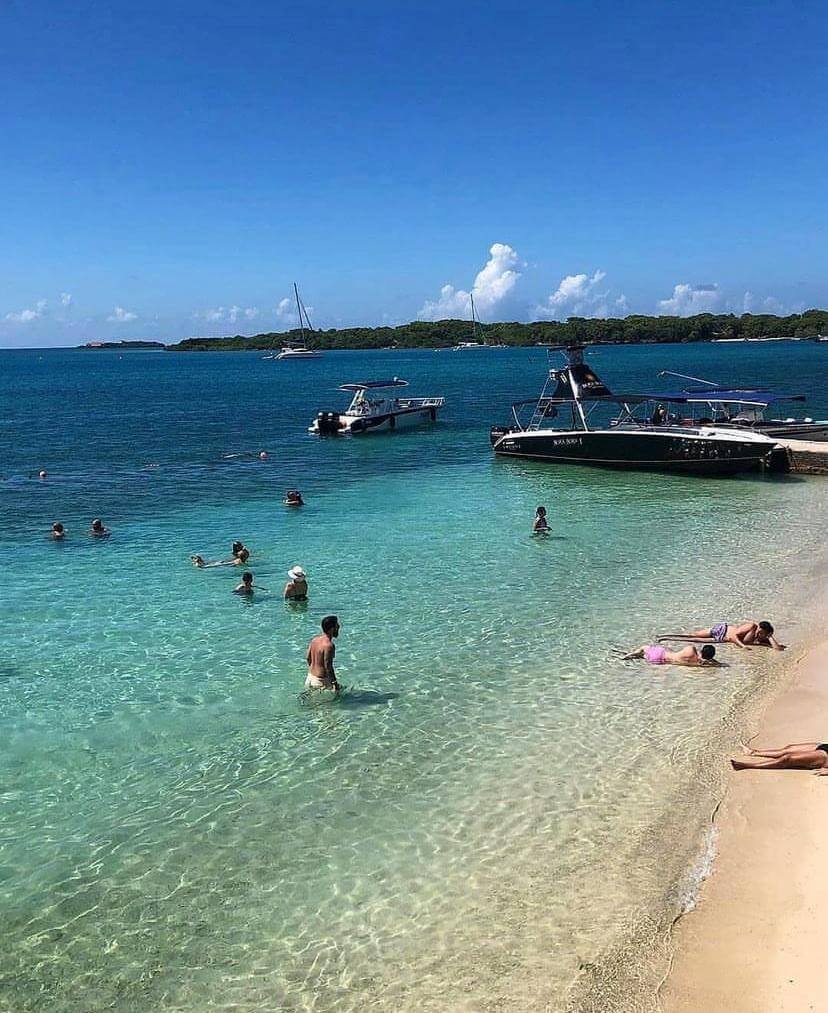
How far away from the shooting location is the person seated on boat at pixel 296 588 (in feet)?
64.4

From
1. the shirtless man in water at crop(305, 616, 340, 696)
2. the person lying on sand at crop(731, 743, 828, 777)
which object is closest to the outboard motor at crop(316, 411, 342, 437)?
the shirtless man in water at crop(305, 616, 340, 696)

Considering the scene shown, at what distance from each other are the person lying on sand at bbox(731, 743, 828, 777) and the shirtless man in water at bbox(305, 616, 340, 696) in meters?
6.71

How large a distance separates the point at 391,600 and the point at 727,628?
7771mm

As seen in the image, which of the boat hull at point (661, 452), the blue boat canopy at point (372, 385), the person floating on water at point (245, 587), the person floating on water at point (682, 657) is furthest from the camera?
the blue boat canopy at point (372, 385)

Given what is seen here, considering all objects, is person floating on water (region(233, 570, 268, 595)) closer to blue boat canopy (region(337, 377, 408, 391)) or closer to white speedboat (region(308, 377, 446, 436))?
white speedboat (region(308, 377, 446, 436))

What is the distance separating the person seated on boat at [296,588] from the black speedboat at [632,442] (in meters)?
22.7

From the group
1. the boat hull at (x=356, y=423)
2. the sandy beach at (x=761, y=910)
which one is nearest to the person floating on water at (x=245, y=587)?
the sandy beach at (x=761, y=910)

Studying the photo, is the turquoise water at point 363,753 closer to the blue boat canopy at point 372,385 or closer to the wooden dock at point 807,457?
the wooden dock at point 807,457

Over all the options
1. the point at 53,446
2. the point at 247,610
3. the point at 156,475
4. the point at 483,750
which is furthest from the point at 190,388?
the point at 483,750

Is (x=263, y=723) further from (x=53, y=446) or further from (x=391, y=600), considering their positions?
(x=53, y=446)

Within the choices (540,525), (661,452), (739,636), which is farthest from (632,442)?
(739,636)

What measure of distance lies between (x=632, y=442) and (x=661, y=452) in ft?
4.81

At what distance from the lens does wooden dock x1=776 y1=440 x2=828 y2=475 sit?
37.0 metres

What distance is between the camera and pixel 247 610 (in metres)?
19.4
